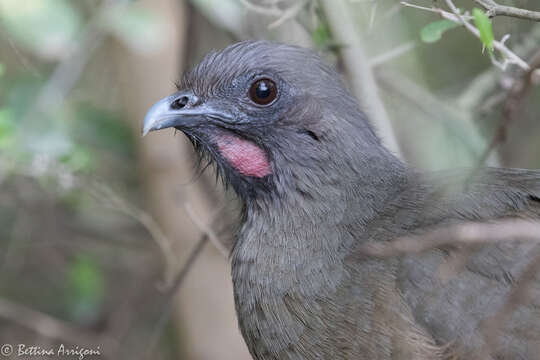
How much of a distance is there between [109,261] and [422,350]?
432cm

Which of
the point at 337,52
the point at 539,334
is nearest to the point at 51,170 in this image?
the point at 337,52

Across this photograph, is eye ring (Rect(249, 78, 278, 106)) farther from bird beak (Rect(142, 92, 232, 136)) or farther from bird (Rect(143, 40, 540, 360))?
bird beak (Rect(142, 92, 232, 136))

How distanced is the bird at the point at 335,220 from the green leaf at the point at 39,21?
2.89 ft

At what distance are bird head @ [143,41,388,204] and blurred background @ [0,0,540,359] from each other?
1.18 ft

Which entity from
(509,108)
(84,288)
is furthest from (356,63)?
(84,288)

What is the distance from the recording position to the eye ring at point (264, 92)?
10.7ft

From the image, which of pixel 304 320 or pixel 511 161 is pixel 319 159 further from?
pixel 511 161

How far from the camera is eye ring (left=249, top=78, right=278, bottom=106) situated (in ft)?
10.7

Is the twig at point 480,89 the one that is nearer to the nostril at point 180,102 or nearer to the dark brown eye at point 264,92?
the dark brown eye at point 264,92

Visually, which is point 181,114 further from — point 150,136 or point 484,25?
point 150,136

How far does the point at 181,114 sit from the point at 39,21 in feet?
3.62

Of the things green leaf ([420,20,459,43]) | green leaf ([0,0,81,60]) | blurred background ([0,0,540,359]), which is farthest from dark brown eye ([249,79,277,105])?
green leaf ([0,0,81,60])

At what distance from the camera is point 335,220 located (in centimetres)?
313

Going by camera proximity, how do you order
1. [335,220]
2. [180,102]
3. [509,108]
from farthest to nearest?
[509,108] < [180,102] < [335,220]
